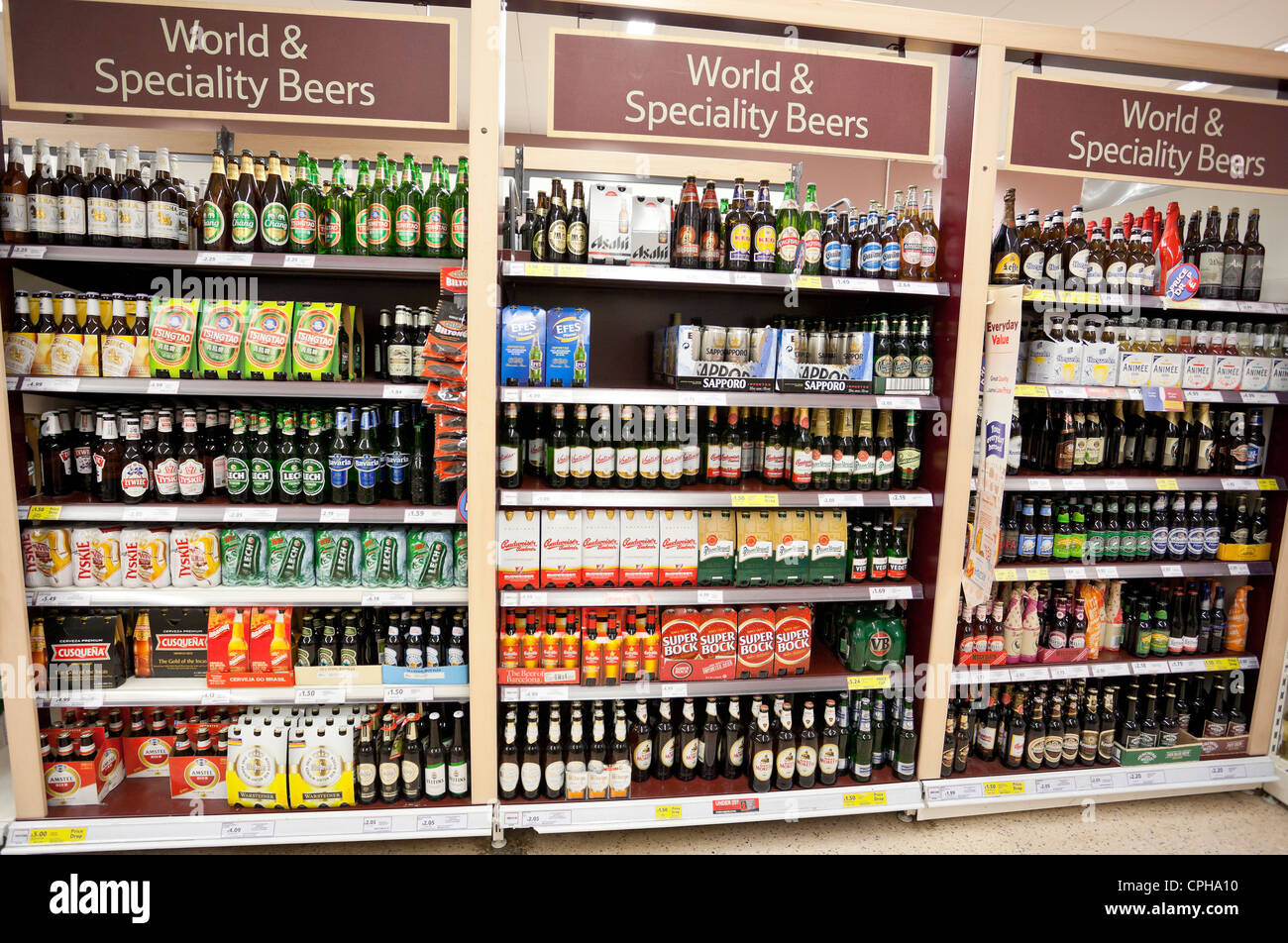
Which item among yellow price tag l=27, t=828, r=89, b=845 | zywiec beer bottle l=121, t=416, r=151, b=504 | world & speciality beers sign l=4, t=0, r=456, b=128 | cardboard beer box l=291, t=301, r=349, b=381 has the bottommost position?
yellow price tag l=27, t=828, r=89, b=845

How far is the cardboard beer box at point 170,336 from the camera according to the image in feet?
8.32

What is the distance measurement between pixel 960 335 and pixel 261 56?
253cm

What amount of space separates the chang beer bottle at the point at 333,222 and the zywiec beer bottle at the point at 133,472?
91cm

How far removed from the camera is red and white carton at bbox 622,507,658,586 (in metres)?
2.77

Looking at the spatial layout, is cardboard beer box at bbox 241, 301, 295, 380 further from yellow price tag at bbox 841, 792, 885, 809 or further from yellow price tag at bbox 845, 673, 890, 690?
yellow price tag at bbox 841, 792, 885, 809

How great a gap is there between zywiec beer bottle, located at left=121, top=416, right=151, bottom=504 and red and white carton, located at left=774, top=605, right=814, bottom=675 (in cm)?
238

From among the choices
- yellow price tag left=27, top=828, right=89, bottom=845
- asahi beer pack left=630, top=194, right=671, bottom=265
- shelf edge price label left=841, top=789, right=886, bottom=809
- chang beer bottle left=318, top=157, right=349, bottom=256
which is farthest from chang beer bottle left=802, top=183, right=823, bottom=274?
yellow price tag left=27, top=828, right=89, bottom=845

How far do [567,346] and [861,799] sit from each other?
2066 mm

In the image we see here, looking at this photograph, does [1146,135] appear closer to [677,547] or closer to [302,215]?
[677,547]

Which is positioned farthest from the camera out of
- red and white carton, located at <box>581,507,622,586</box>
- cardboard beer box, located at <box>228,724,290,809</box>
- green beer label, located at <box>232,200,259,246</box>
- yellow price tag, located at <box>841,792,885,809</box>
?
yellow price tag, located at <box>841,792,885,809</box>

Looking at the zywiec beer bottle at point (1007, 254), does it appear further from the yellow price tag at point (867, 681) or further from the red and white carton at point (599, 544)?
the red and white carton at point (599, 544)

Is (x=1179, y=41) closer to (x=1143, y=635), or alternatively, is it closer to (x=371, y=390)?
(x=1143, y=635)

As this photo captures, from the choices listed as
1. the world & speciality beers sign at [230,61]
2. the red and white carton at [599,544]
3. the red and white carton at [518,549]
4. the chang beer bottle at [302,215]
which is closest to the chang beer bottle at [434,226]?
the world & speciality beers sign at [230,61]

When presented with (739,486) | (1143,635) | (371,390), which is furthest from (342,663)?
(1143,635)
